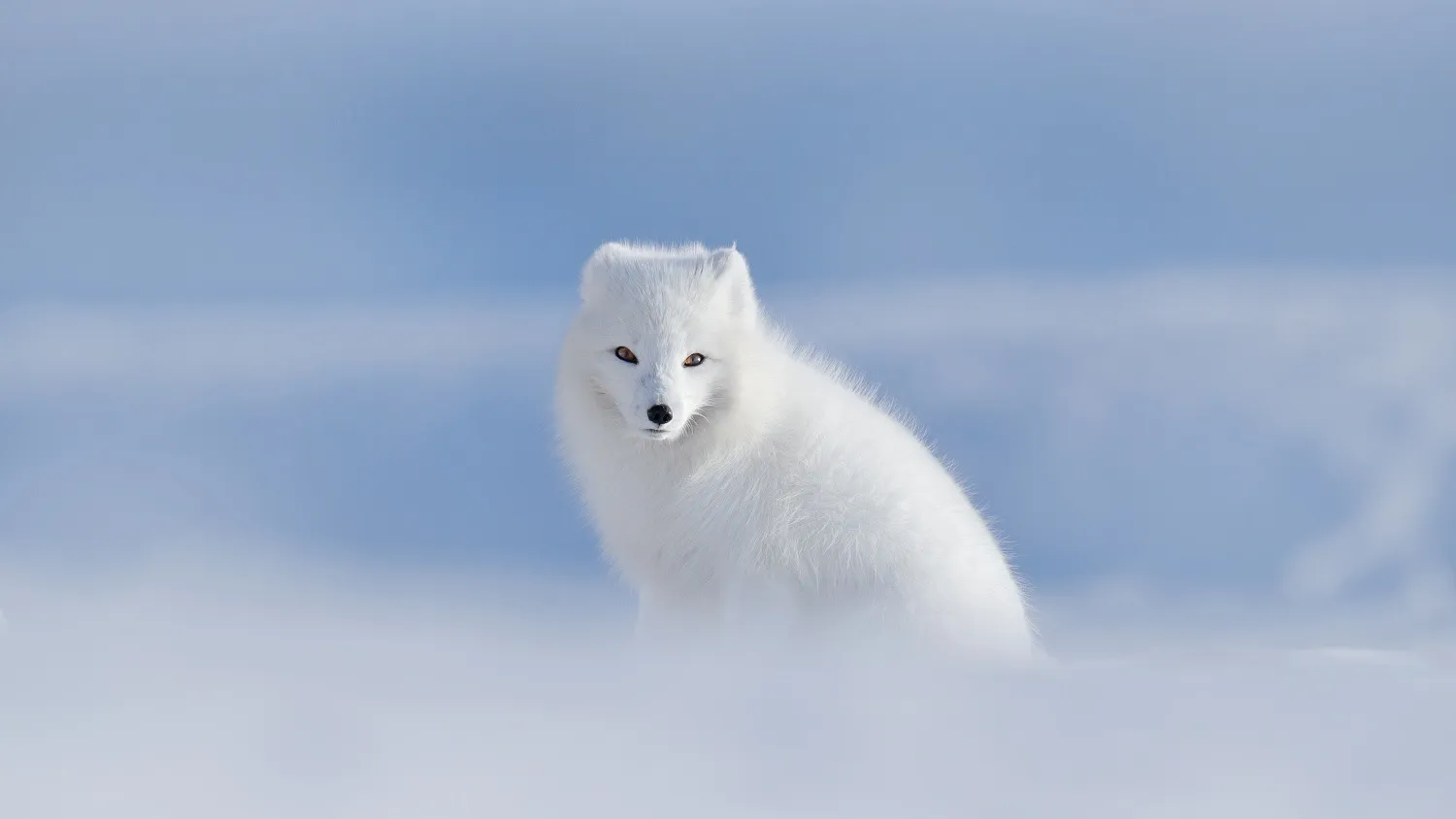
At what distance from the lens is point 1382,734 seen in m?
2.64

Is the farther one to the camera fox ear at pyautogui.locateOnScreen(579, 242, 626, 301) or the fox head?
fox ear at pyautogui.locateOnScreen(579, 242, 626, 301)

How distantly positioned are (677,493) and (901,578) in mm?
799

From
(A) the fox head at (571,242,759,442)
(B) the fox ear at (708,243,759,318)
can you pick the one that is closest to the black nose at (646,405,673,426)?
(A) the fox head at (571,242,759,442)

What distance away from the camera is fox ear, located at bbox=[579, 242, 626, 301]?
480 centimetres

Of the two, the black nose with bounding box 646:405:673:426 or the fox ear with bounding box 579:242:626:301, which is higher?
the fox ear with bounding box 579:242:626:301

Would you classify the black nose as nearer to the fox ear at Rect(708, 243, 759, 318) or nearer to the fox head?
the fox head

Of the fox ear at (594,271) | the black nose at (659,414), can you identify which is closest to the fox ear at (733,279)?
the fox ear at (594,271)

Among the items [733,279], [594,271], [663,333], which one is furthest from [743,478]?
[594,271]

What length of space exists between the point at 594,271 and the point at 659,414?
0.74m

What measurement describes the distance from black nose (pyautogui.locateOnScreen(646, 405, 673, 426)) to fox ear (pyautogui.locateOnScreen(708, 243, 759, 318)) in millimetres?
580

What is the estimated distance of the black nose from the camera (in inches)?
170

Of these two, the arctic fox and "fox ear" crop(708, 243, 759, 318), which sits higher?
"fox ear" crop(708, 243, 759, 318)

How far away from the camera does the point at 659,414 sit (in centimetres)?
433

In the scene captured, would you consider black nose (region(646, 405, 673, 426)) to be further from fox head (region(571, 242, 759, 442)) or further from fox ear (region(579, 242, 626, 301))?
fox ear (region(579, 242, 626, 301))
